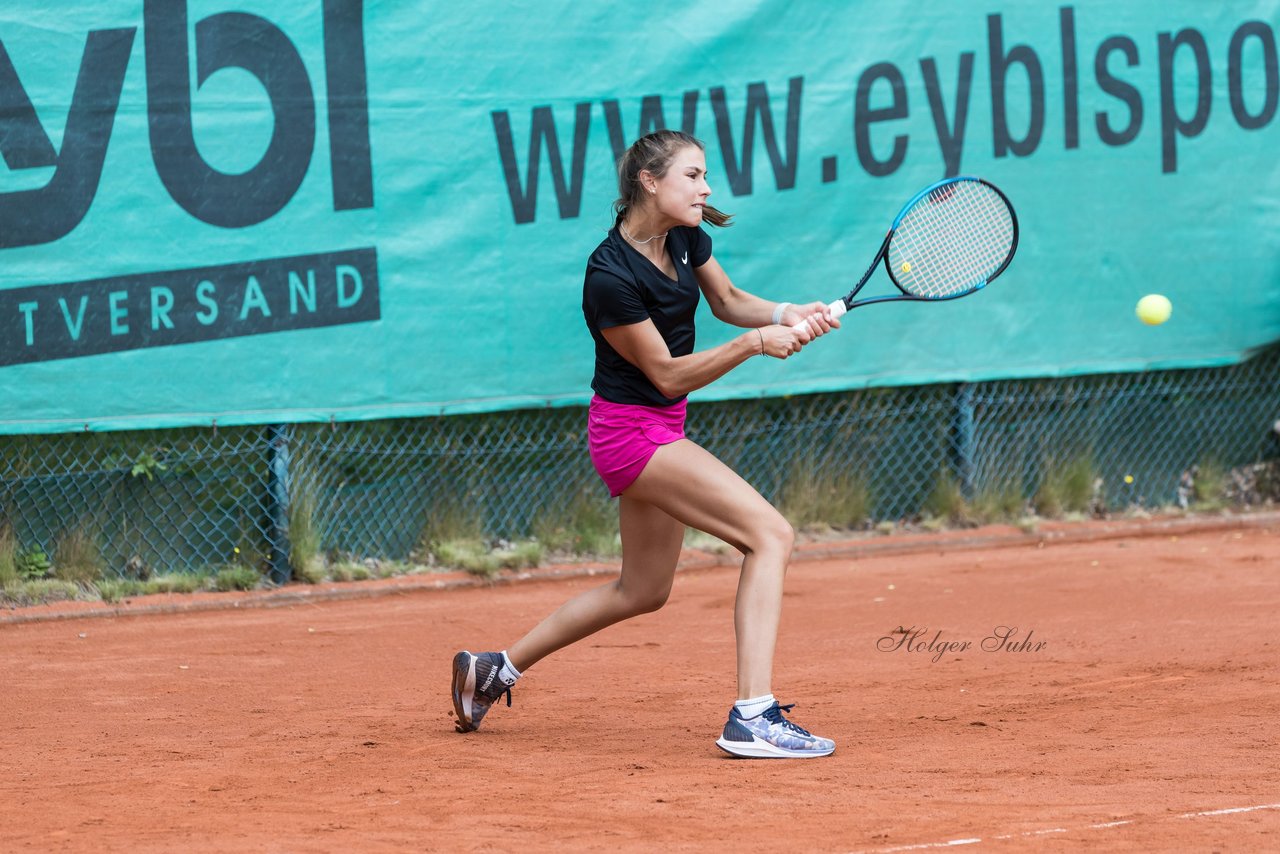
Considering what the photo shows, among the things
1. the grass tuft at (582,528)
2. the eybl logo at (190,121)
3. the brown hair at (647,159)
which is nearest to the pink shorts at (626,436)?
the brown hair at (647,159)

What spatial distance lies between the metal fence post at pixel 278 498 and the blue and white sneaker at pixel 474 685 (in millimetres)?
2566

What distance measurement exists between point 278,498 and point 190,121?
1.58m

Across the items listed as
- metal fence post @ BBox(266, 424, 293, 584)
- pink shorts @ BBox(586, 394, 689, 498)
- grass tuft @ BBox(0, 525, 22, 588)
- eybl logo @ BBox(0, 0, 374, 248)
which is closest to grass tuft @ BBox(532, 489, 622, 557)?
metal fence post @ BBox(266, 424, 293, 584)

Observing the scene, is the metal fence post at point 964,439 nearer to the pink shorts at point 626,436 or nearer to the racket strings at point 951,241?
the racket strings at point 951,241

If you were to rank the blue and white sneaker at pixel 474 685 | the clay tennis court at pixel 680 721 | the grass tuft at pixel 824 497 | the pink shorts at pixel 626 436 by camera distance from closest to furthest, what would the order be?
the clay tennis court at pixel 680 721 → the pink shorts at pixel 626 436 → the blue and white sneaker at pixel 474 685 → the grass tuft at pixel 824 497

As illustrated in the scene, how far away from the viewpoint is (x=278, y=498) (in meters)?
6.66

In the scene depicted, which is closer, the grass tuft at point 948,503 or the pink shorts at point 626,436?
the pink shorts at point 626,436

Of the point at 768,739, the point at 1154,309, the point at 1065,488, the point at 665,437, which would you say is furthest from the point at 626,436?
the point at 1065,488

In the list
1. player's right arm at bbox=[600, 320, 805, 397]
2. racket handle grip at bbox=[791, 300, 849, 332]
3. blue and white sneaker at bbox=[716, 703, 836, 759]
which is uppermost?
racket handle grip at bbox=[791, 300, 849, 332]

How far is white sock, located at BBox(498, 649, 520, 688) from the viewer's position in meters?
4.32

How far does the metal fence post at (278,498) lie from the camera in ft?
21.8

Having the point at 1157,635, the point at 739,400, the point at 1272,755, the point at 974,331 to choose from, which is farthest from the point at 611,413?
the point at 974,331

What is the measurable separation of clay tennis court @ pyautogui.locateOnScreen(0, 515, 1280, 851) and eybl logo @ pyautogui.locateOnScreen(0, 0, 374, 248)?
159 centimetres

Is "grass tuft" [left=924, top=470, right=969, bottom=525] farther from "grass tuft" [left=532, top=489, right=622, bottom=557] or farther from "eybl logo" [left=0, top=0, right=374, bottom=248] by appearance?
"eybl logo" [left=0, top=0, right=374, bottom=248]
